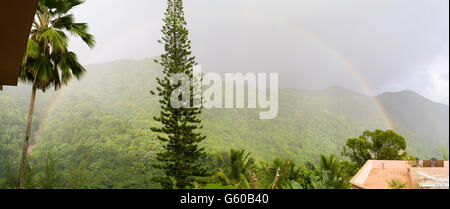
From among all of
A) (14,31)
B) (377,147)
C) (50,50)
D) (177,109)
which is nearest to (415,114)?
(377,147)

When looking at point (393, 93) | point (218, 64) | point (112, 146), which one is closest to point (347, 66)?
point (393, 93)

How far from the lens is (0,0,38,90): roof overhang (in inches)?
40.4

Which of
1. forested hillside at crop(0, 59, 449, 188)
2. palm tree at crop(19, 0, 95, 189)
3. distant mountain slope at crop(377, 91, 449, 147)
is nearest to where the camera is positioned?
palm tree at crop(19, 0, 95, 189)

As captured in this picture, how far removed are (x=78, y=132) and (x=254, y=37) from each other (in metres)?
26.1

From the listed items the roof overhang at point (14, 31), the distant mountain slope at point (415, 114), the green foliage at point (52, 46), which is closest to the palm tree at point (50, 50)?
the green foliage at point (52, 46)

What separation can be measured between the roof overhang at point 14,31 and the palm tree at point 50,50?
3.84 meters

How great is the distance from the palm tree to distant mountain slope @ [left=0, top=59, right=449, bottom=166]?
546 inches

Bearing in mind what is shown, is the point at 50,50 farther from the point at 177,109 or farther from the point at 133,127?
the point at 133,127

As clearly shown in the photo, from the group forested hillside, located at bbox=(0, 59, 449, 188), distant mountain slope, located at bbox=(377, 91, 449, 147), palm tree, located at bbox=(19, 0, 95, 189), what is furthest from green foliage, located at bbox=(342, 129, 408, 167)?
distant mountain slope, located at bbox=(377, 91, 449, 147)

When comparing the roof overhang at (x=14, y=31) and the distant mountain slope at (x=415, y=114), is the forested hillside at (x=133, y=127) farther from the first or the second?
the roof overhang at (x=14, y=31)

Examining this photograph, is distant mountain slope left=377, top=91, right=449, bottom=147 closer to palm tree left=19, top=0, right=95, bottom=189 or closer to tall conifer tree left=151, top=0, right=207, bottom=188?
tall conifer tree left=151, top=0, right=207, bottom=188

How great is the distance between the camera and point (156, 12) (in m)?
32.6

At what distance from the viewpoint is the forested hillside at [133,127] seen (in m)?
17.0
